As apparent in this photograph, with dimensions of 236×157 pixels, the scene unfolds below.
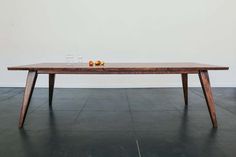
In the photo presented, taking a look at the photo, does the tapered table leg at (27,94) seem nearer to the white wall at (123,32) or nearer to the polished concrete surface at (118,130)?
the polished concrete surface at (118,130)

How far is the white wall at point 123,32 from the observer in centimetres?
361

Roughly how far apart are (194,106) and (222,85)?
5.58ft

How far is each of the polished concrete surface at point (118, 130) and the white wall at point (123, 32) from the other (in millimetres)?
1280

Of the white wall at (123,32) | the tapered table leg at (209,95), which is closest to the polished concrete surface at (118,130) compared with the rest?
the tapered table leg at (209,95)

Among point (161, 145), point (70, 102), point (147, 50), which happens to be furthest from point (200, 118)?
point (147, 50)

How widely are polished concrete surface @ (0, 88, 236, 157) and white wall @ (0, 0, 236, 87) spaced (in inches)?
50.4

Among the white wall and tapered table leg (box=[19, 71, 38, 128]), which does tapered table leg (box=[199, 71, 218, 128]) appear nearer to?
tapered table leg (box=[19, 71, 38, 128])

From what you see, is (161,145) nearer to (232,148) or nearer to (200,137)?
(200,137)

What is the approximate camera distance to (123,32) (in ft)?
12.0

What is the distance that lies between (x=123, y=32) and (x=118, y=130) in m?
2.37

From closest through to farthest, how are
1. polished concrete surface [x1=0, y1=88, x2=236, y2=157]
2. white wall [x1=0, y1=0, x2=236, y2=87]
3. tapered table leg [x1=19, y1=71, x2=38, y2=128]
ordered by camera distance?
polished concrete surface [x1=0, y1=88, x2=236, y2=157]
tapered table leg [x1=19, y1=71, x2=38, y2=128]
white wall [x1=0, y1=0, x2=236, y2=87]

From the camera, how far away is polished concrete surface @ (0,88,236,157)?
1.27 meters

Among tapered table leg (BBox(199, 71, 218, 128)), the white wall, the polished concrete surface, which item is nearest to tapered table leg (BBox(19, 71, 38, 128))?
the polished concrete surface

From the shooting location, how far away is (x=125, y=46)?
3.68m
